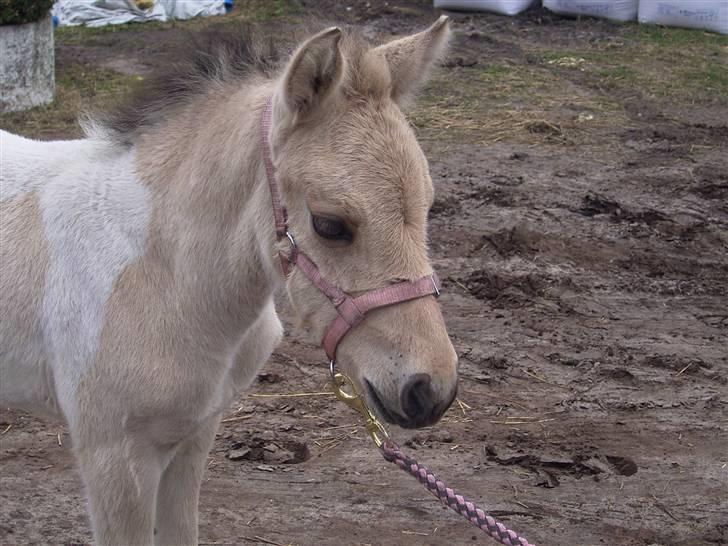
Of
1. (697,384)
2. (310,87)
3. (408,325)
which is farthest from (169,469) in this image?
(697,384)

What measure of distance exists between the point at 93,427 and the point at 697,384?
3.18 m

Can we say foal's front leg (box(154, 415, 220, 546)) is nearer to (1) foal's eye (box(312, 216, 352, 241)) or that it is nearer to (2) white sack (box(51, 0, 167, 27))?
(1) foal's eye (box(312, 216, 352, 241))

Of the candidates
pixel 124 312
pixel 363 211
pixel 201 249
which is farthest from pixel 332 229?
pixel 124 312

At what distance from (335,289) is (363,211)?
9.3 inches

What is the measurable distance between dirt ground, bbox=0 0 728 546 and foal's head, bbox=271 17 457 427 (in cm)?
84

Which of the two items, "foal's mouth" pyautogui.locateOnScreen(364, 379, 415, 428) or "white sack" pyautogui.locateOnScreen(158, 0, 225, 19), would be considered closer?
"foal's mouth" pyautogui.locateOnScreen(364, 379, 415, 428)

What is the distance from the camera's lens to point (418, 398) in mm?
2186

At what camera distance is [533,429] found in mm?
4285

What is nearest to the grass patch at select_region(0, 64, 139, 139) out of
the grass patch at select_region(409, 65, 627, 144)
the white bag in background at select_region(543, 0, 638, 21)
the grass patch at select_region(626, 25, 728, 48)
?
the grass patch at select_region(409, 65, 627, 144)

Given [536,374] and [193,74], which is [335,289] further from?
[536,374]

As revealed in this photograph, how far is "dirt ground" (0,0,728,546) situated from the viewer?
12.3 ft

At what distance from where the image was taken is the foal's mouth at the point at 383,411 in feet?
7.33

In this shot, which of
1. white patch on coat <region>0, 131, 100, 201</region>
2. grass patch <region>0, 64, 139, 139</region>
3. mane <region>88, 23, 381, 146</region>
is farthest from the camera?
grass patch <region>0, 64, 139, 139</region>

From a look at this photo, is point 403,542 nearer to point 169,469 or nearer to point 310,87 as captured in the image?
point 169,469
